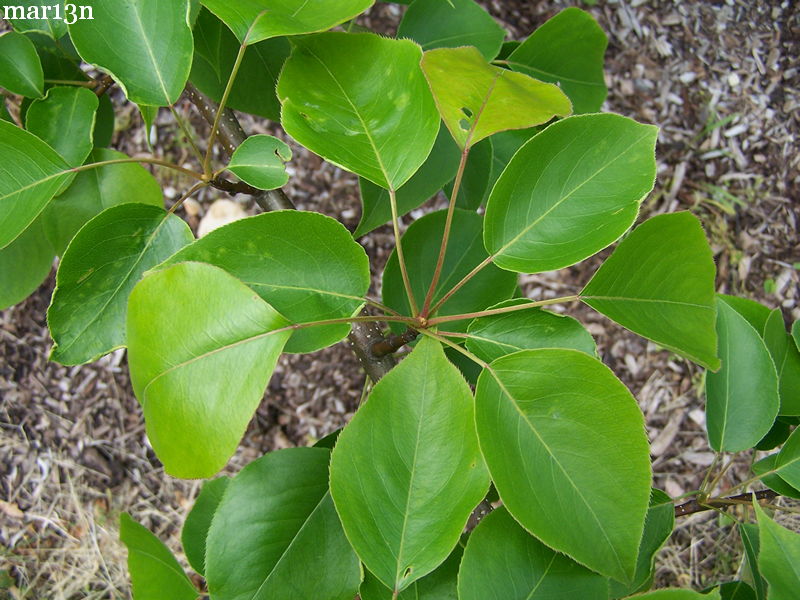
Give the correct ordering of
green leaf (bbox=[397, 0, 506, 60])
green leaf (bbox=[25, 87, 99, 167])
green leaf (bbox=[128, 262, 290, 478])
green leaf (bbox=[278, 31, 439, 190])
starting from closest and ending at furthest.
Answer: green leaf (bbox=[128, 262, 290, 478]) → green leaf (bbox=[278, 31, 439, 190]) → green leaf (bbox=[25, 87, 99, 167]) → green leaf (bbox=[397, 0, 506, 60])

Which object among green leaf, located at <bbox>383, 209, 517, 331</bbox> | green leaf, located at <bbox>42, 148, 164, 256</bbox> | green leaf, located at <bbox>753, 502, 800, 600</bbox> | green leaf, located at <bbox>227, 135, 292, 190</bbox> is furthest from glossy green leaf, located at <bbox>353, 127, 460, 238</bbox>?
green leaf, located at <bbox>753, 502, 800, 600</bbox>

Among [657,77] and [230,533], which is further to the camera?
[657,77]

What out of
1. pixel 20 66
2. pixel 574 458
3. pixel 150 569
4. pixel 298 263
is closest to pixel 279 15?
pixel 298 263

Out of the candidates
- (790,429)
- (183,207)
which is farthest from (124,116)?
(790,429)

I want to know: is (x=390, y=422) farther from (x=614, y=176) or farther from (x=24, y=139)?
(x=24, y=139)

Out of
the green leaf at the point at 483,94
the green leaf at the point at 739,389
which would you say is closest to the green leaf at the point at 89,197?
the green leaf at the point at 483,94

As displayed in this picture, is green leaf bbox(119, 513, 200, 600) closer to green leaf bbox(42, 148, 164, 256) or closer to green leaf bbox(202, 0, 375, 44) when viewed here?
green leaf bbox(42, 148, 164, 256)
